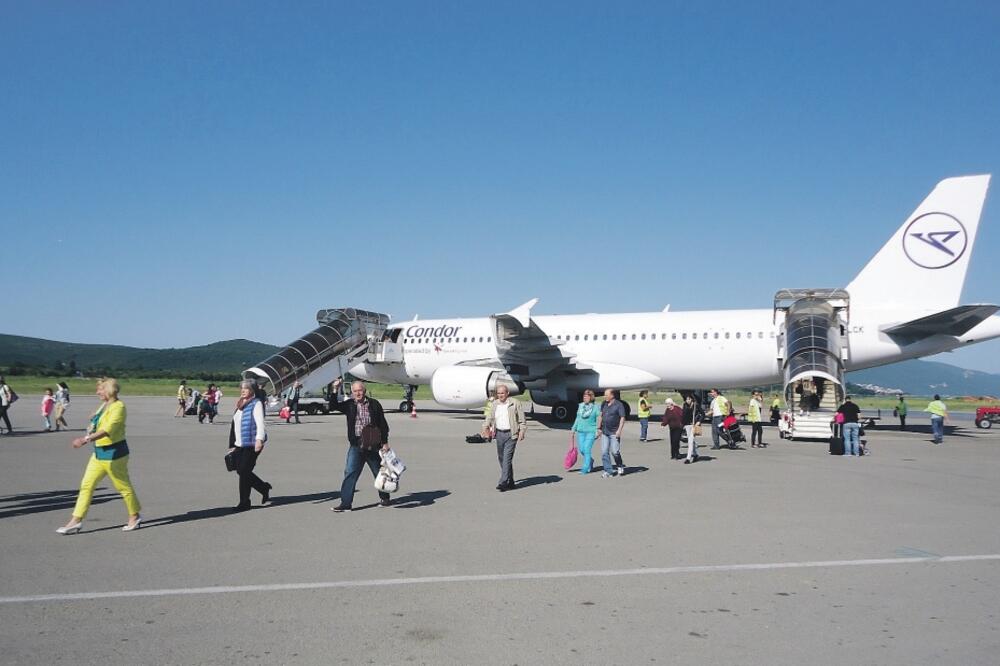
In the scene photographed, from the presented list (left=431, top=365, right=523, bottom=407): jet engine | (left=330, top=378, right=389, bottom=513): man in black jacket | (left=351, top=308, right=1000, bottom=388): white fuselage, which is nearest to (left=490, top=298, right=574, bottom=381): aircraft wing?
(left=351, top=308, right=1000, bottom=388): white fuselage

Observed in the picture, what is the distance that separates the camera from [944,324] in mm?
21406

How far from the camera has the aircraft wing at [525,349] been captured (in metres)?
24.6

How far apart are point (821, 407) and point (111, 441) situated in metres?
20.2

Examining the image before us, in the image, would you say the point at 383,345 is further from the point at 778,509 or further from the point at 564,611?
the point at 564,611

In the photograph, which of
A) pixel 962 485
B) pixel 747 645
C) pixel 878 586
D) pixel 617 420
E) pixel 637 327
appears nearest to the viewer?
pixel 747 645

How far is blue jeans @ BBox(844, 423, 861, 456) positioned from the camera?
1636cm

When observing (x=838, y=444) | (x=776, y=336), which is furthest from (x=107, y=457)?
(x=776, y=336)

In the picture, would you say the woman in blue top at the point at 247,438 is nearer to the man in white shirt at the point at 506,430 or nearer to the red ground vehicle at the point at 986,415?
the man in white shirt at the point at 506,430

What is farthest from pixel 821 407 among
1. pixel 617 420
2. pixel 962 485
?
pixel 617 420

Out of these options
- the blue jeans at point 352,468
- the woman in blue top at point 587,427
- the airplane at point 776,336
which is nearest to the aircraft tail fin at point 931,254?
the airplane at point 776,336

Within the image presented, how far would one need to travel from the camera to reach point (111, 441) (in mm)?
7723

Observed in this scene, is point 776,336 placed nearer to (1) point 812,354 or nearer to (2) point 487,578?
(1) point 812,354

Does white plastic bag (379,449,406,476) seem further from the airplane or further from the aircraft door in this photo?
the aircraft door

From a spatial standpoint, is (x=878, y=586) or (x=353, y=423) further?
(x=353, y=423)
